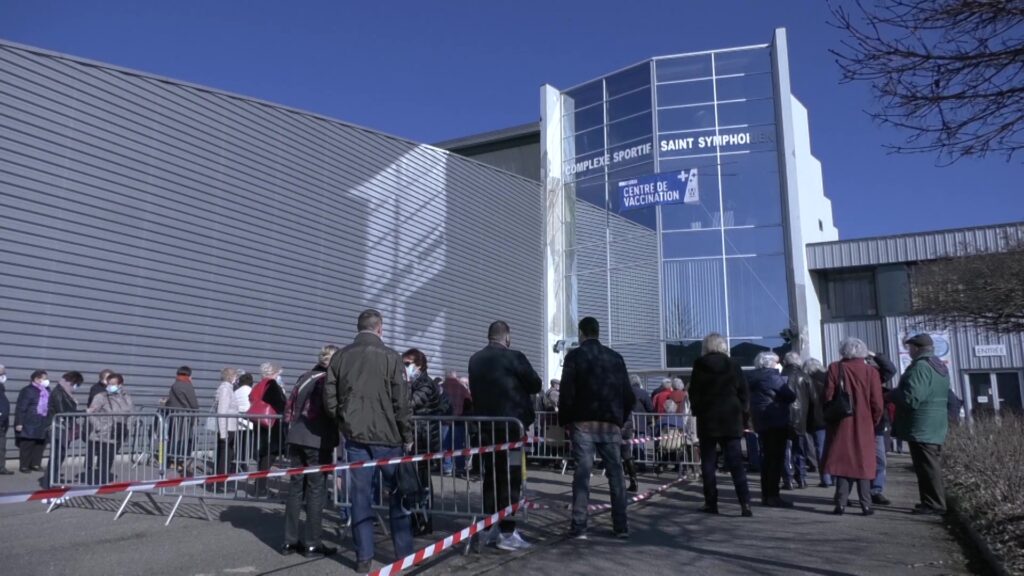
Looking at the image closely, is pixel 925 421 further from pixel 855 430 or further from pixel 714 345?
pixel 714 345

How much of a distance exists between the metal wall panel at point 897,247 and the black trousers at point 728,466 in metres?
17.7

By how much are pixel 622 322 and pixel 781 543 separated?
18.2 meters

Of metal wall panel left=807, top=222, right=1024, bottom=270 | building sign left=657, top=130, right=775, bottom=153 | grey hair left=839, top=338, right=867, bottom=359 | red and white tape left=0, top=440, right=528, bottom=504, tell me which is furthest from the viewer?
metal wall panel left=807, top=222, right=1024, bottom=270

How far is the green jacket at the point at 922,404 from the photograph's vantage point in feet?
26.9

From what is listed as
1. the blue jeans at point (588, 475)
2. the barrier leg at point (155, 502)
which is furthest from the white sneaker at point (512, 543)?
the barrier leg at point (155, 502)

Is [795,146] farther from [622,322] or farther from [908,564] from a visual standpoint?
[908,564]

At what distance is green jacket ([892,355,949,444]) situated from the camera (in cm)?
819

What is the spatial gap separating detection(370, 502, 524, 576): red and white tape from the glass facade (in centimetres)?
1700

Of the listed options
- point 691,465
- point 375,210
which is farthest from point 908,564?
point 375,210

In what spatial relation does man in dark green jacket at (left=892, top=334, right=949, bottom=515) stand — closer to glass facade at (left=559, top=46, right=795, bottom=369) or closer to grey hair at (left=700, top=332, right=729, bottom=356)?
grey hair at (left=700, top=332, right=729, bottom=356)

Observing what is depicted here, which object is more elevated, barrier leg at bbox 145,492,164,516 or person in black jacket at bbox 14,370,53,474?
person in black jacket at bbox 14,370,53,474

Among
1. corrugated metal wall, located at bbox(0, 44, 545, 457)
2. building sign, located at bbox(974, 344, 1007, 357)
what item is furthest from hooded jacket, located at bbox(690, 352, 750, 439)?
building sign, located at bbox(974, 344, 1007, 357)

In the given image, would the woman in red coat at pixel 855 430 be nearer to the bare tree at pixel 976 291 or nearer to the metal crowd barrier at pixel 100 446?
the metal crowd barrier at pixel 100 446

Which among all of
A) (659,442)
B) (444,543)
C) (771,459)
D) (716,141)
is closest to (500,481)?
(444,543)
